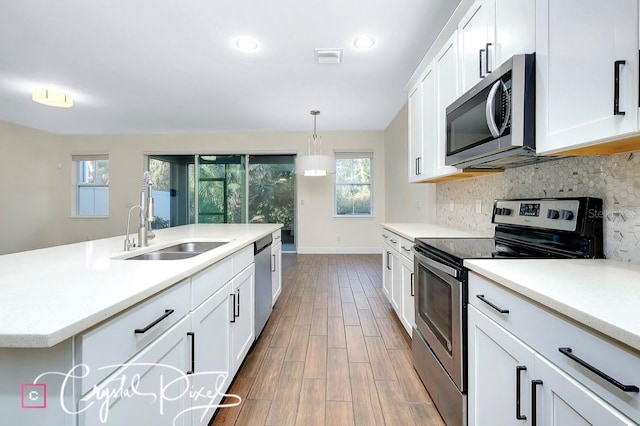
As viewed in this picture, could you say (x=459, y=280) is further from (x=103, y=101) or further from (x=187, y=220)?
(x=187, y=220)

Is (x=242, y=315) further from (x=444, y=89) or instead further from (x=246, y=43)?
(x=246, y=43)

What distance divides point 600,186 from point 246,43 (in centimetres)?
289

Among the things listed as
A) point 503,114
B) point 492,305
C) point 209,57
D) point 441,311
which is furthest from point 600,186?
point 209,57

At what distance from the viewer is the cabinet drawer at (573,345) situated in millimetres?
600

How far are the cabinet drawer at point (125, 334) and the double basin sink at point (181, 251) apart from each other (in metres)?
0.73

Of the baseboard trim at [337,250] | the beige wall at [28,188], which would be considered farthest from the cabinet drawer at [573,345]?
the beige wall at [28,188]

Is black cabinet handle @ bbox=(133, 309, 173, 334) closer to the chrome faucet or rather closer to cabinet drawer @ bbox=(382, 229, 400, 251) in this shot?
the chrome faucet

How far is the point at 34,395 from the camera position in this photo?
64 centimetres

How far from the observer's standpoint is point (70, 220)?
662 cm

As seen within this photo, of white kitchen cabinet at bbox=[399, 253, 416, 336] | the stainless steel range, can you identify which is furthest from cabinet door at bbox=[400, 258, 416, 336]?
the stainless steel range

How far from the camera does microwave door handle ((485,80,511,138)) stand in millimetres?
1265

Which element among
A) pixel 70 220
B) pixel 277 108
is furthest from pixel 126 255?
pixel 70 220

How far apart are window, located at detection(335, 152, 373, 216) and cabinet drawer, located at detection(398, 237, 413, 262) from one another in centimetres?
404

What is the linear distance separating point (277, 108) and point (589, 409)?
15.8ft
